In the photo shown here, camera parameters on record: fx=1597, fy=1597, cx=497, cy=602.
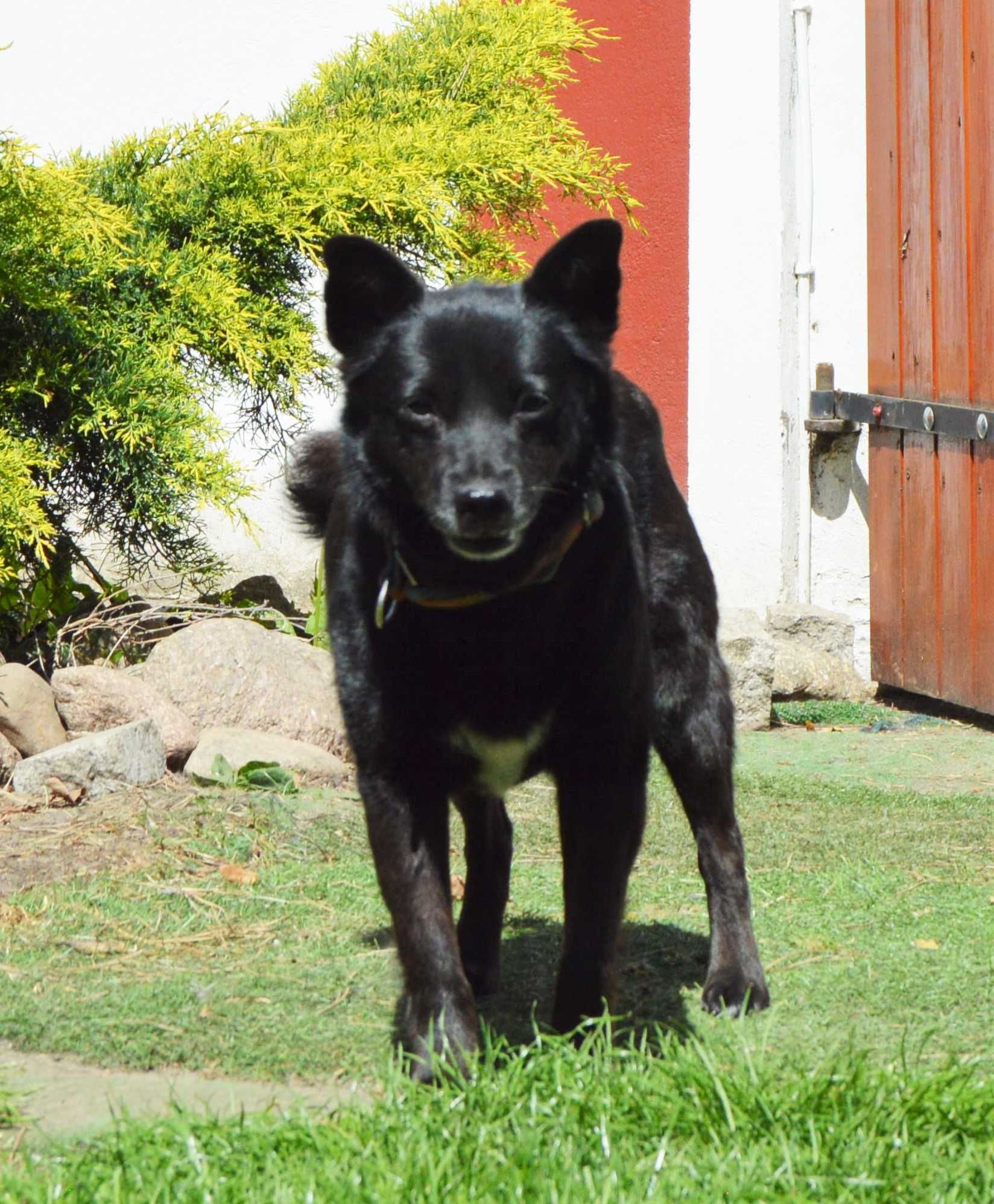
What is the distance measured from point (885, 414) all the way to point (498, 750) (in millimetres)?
4018

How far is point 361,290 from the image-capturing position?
2645 millimetres

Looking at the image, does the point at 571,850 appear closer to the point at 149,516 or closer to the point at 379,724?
the point at 379,724

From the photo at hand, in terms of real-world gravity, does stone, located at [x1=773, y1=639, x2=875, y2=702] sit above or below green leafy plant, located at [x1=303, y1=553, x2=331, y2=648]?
below

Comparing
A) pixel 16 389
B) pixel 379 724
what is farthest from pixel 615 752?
pixel 16 389

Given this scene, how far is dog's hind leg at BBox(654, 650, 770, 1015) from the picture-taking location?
3.15 metres

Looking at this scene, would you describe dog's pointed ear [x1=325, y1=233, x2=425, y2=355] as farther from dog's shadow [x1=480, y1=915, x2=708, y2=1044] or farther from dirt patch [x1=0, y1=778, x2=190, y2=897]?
dirt patch [x1=0, y1=778, x2=190, y2=897]

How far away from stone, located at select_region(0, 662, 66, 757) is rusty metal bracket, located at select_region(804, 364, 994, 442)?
129 inches

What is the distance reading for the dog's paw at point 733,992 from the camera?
9.76 feet

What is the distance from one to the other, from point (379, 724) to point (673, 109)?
178 inches

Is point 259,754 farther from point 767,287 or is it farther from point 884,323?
point 884,323

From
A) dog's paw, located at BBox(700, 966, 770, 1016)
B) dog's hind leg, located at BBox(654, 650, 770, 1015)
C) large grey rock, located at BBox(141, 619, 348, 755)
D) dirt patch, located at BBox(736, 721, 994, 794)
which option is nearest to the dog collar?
dog's hind leg, located at BBox(654, 650, 770, 1015)

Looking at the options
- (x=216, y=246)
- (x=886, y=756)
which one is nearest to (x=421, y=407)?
(x=216, y=246)

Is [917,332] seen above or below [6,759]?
above

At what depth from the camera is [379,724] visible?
261 centimetres
